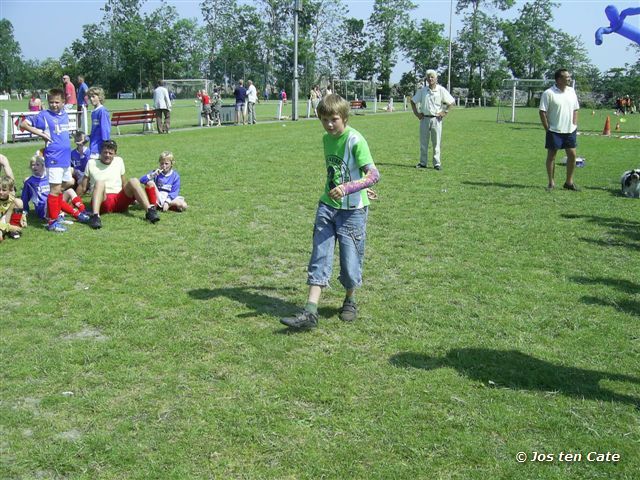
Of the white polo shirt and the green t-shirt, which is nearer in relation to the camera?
the green t-shirt

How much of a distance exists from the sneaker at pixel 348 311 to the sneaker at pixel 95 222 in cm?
426

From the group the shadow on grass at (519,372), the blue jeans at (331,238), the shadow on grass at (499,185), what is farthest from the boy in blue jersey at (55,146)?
the shadow on grass at (499,185)

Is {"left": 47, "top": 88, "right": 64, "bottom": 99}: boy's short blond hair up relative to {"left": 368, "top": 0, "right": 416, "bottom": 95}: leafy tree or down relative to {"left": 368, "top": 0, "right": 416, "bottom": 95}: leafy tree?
down

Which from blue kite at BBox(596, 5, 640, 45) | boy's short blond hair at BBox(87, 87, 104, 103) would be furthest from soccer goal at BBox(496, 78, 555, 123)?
blue kite at BBox(596, 5, 640, 45)

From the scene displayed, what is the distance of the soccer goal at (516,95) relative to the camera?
32.8 metres

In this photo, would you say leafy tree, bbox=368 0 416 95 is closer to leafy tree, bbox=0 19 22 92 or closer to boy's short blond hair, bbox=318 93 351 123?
leafy tree, bbox=0 19 22 92

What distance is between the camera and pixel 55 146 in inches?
316

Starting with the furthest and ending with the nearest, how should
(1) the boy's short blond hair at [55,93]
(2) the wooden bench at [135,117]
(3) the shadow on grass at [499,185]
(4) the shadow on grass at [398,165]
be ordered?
(2) the wooden bench at [135,117] < (4) the shadow on grass at [398,165] < (3) the shadow on grass at [499,185] < (1) the boy's short blond hair at [55,93]

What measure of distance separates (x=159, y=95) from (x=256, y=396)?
2041cm

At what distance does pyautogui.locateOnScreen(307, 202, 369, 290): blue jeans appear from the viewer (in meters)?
4.86

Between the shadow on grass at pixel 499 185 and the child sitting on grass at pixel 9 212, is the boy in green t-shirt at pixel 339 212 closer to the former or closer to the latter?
the child sitting on grass at pixel 9 212

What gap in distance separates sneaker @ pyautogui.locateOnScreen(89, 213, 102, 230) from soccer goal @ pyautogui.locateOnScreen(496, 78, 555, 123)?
91.8 feet

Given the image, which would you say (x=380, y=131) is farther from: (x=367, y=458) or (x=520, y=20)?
(x=520, y=20)

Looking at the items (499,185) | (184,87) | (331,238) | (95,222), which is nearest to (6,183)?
(95,222)
